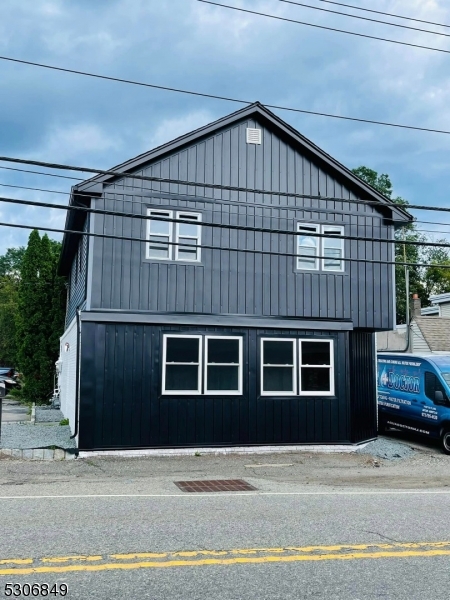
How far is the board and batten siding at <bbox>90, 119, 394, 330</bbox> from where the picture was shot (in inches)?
583

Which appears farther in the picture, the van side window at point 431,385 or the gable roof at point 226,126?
the van side window at point 431,385

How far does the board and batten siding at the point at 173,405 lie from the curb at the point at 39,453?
0.39 metres

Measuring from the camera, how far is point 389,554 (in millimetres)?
6277

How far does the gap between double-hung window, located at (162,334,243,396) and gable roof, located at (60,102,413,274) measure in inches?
155

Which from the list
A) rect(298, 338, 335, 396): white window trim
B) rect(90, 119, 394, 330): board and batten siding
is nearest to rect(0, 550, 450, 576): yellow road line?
rect(90, 119, 394, 330): board and batten siding

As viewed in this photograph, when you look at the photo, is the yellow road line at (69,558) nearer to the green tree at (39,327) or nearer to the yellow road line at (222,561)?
the yellow road line at (222,561)

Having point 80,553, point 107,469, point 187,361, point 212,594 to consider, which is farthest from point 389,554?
point 187,361

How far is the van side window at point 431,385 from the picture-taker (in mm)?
16406

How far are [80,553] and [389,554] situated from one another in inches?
120

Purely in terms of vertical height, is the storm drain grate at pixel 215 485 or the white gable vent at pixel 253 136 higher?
the white gable vent at pixel 253 136

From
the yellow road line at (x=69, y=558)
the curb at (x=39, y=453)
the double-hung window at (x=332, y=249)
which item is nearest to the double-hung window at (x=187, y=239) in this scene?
the double-hung window at (x=332, y=249)

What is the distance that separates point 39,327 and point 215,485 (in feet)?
62.4

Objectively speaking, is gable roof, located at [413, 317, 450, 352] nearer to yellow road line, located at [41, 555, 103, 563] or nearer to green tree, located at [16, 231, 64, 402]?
green tree, located at [16, 231, 64, 402]

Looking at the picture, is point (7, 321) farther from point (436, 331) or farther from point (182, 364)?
point (182, 364)
